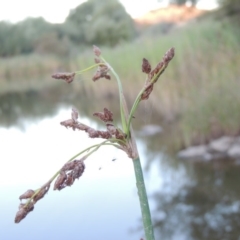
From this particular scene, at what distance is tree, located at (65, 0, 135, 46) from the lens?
14422 millimetres

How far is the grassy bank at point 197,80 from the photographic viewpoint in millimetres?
3613

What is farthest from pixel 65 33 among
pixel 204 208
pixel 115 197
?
pixel 204 208

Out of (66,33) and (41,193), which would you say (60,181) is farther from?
(66,33)

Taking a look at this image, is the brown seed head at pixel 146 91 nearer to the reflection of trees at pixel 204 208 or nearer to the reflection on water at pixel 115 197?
the reflection on water at pixel 115 197

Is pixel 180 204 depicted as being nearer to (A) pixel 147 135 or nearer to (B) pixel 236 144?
(B) pixel 236 144

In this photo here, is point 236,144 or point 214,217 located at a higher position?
point 236,144

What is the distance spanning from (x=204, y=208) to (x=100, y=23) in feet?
43.8

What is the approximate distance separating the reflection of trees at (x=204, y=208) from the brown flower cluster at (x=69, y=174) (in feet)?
7.04

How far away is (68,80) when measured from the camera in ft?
0.73

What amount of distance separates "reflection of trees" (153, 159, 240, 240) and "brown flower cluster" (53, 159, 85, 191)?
2.15 metres

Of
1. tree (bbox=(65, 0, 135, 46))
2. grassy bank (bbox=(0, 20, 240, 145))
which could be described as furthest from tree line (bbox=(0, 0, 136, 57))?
grassy bank (bbox=(0, 20, 240, 145))

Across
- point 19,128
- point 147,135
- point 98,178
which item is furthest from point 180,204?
point 19,128

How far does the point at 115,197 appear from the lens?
264cm

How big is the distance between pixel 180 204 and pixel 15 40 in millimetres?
13103
